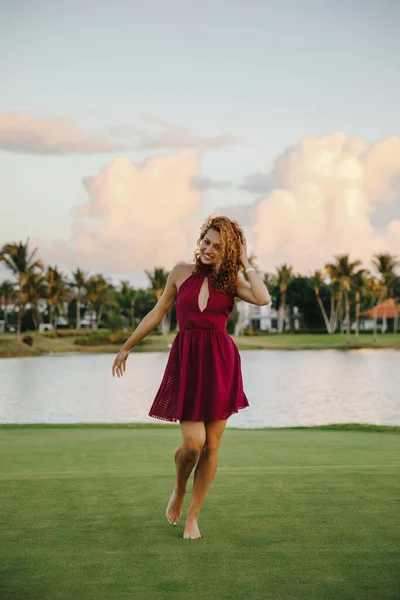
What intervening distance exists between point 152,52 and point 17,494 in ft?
114

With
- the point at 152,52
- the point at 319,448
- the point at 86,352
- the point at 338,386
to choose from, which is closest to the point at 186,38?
the point at 152,52

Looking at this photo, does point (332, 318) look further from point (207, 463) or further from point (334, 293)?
point (207, 463)

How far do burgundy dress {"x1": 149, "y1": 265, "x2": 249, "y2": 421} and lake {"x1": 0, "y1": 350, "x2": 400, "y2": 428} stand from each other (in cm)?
1841

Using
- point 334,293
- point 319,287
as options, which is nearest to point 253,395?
point 334,293

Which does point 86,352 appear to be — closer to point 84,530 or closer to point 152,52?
point 152,52

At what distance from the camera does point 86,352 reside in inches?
3907

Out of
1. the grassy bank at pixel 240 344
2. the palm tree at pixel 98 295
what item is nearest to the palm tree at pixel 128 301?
the palm tree at pixel 98 295

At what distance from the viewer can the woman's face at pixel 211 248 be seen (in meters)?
5.47

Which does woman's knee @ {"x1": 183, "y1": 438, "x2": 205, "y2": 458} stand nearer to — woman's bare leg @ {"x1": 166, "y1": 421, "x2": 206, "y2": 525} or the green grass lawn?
woman's bare leg @ {"x1": 166, "y1": 421, "x2": 206, "y2": 525}

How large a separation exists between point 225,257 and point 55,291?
100119 millimetres

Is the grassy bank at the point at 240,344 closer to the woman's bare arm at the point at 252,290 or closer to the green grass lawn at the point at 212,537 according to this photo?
the green grass lawn at the point at 212,537

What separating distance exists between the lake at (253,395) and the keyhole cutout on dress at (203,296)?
60.7ft

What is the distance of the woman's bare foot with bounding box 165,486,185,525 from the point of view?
18.0 ft

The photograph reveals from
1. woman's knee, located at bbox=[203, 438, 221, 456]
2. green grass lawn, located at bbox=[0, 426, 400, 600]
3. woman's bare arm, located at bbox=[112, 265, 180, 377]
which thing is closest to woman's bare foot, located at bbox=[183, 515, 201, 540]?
green grass lawn, located at bbox=[0, 426, 400, 600]
